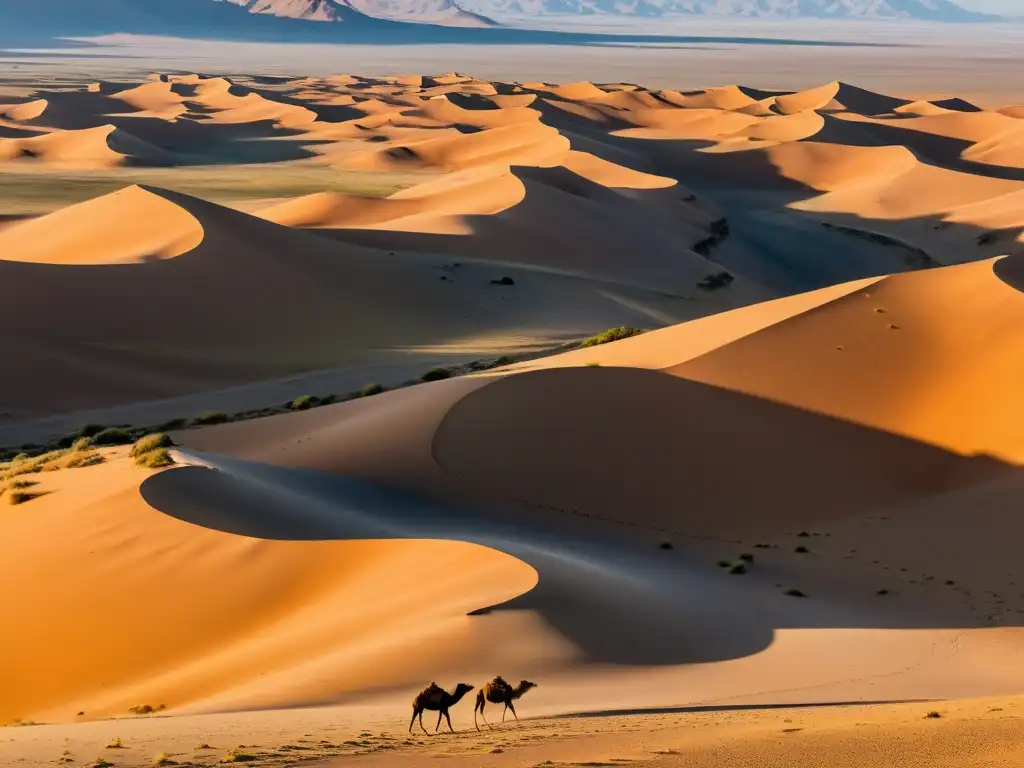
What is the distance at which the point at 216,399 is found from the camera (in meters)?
25.6

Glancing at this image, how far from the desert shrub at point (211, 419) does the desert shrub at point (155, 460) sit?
21.6 ft

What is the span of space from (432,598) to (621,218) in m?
40.4

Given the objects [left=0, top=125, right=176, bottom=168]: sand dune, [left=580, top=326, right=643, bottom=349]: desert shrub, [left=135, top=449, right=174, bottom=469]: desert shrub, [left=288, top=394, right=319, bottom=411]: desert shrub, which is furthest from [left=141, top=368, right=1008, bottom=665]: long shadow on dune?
[left=0, top=125, right=176, bottom=168]: sand dune

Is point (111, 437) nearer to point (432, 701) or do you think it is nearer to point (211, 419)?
point (211, 419)

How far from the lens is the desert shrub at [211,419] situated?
22422mm

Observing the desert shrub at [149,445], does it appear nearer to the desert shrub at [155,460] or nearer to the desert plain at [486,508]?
the desert plain at [486,508]

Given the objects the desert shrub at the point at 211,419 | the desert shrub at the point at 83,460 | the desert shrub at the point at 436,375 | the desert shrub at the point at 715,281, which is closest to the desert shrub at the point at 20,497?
the desert shrub at the point at 83,460

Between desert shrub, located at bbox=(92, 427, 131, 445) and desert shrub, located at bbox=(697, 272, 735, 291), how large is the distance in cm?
2545

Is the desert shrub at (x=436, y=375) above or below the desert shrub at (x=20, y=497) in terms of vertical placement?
below

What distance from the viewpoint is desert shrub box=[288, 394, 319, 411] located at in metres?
23.0

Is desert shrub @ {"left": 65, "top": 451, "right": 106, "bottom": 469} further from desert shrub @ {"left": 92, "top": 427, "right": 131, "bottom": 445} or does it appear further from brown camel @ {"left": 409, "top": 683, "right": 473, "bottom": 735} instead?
brown camel @ {"left": 409, "top": 683, "right": 473, "bottom": 735}

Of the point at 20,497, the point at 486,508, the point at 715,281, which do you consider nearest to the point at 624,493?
the point at 486,508

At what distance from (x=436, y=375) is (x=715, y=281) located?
67.8 ft

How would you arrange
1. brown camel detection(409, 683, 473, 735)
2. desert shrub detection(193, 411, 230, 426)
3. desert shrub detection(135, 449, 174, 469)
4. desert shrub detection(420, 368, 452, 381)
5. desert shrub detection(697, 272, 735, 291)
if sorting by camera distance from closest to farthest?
brown camel detection(409, 683, 473, 735), desert shrub detection(135, 449, 174, 469), desert shrub detection(193, 411, 230, 426), desert shrub detection(420, 368, 452, 381), desert shrub detection(697, 272, 735, 291)
